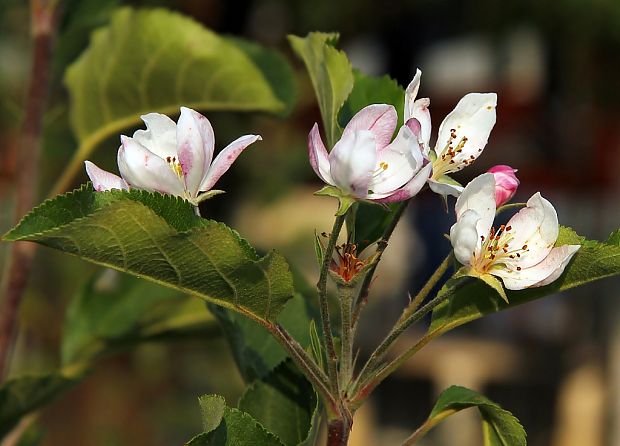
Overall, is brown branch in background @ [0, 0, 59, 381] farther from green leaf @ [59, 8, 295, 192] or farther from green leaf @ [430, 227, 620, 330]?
green leaf @ [430, 227, 620, 330]

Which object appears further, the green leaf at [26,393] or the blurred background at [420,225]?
the blurred background at [420,225]

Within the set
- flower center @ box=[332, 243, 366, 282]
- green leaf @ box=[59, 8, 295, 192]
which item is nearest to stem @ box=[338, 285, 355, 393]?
flower center @ box=[332, 243, 366, 282]

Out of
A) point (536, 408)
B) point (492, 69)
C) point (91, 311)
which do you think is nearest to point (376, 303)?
point (536, 408)

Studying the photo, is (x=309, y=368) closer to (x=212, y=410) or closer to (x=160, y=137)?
(x=212, y=410)

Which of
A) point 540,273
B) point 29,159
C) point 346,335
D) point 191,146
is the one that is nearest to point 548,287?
point 540,273

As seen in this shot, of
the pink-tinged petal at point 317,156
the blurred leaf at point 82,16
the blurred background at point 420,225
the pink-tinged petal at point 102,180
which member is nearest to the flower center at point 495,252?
the pink-tinged petal at point 317,156

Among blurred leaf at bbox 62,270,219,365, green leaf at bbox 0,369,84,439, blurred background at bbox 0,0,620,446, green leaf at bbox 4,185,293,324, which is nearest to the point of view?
green leaf at bbox 4,185,293,324

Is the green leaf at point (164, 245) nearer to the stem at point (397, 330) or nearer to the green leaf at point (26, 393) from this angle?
the stem at point (397, 330)
